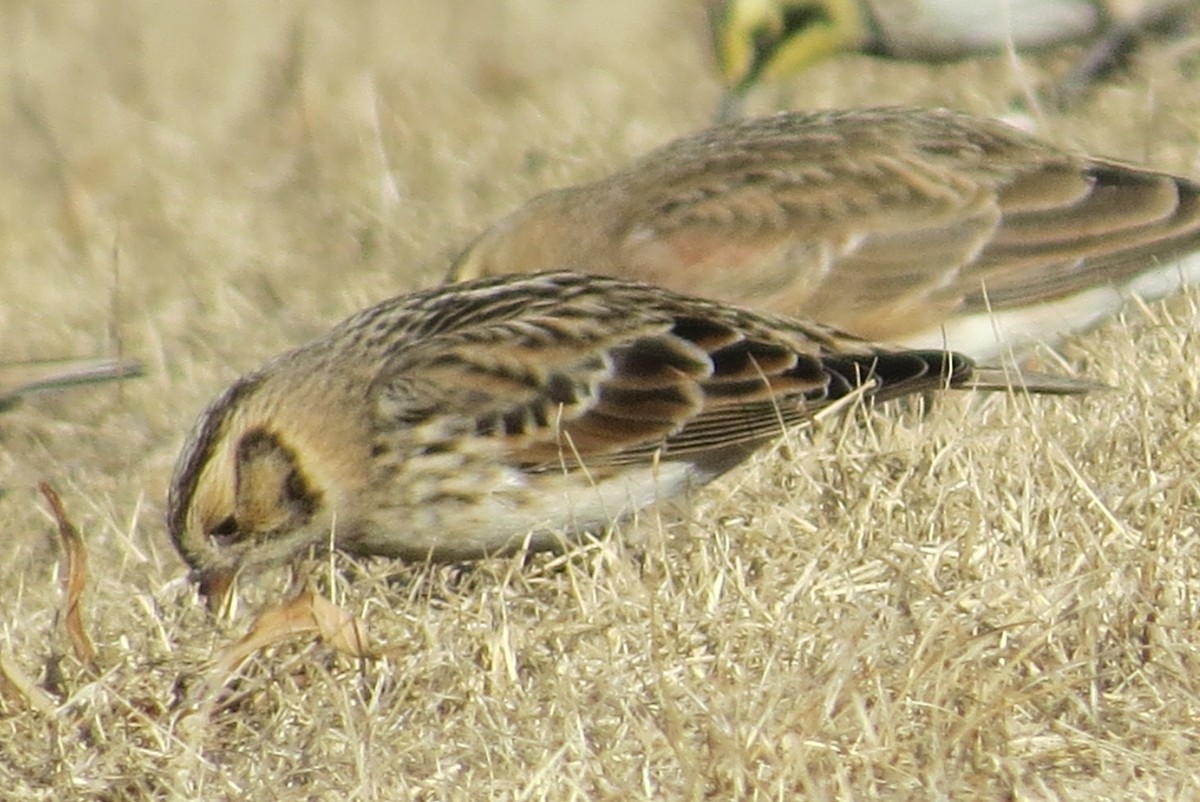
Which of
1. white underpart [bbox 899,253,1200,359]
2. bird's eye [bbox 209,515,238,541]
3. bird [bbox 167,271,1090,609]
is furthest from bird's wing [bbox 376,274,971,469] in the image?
white underpart [bbox 899,253,1200,359]

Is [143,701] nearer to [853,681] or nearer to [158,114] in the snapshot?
[853,681]

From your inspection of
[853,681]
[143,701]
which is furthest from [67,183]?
[853,681]

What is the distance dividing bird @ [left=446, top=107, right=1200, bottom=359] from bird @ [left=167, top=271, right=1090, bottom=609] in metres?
0.82

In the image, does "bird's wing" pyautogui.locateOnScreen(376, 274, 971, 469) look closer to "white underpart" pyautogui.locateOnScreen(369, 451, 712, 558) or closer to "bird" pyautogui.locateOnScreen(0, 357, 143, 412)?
"white underpart" pyautogui.locateOnScreen(369, 451, 712, 558)

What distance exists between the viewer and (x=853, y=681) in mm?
3760

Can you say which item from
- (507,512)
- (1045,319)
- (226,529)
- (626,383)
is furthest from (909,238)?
(226,529)

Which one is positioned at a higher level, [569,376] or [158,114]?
[569,376]

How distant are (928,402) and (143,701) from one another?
2089mm

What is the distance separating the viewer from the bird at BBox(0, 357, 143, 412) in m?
6.74

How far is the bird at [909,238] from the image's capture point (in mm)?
5863

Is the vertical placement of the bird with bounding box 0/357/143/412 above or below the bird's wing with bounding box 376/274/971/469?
below

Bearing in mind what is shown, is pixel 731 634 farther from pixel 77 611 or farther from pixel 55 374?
pixel 55 374

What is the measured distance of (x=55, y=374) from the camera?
6750 mm

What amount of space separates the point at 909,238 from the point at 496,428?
63.9 inches
